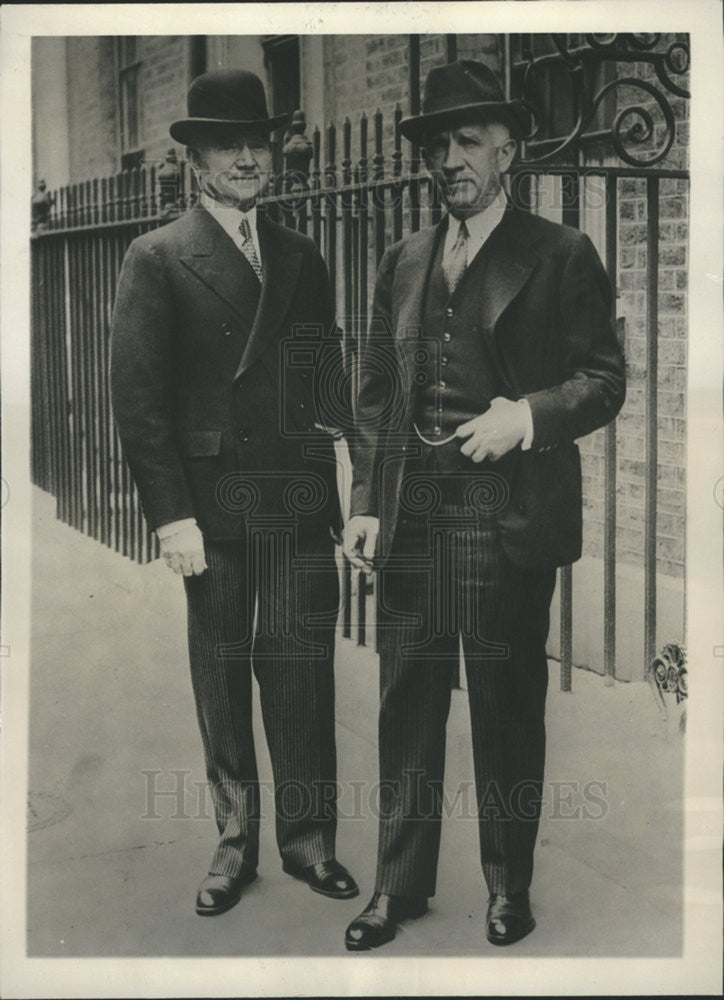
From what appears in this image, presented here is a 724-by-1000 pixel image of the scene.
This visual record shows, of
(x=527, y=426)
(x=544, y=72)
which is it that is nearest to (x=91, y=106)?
(x=544, y=72)

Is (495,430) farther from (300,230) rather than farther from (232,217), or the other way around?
(232,217)

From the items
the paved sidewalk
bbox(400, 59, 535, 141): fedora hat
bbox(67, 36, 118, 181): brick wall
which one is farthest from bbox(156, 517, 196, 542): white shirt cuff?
bbox(400, 59, 535, 141): fedora hat

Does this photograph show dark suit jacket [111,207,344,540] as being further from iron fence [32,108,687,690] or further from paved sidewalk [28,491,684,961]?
paved sidewalk [28,491,684,961]

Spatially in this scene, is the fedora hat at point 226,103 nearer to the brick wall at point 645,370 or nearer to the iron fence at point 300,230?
the iron fence at point 300,230

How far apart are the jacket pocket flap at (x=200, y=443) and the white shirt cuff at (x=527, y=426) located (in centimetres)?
98

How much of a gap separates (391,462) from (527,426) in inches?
17.9

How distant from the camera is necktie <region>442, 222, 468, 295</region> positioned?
14.1 ft

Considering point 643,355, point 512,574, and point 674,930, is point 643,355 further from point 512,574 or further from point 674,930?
point 674,930

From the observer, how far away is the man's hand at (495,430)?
4.30 m

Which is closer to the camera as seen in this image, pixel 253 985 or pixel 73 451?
pixel 253 985

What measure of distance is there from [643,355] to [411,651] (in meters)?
1.36

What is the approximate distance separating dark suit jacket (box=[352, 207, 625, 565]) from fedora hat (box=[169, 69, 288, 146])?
0.65 meters

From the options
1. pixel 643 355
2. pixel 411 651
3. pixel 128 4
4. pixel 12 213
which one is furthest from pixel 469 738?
pixel 128 4

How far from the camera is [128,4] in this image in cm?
457
